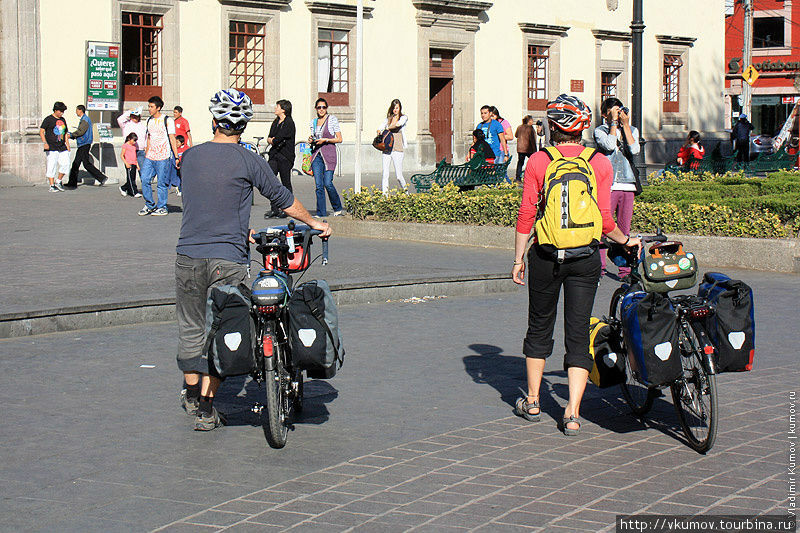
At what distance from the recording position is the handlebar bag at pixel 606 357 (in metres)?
6.27

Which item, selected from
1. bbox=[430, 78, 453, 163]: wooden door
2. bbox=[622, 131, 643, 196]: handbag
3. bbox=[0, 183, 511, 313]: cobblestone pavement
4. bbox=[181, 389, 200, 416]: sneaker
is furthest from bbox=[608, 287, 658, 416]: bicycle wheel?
bbox=[430, 78, 453, 163]: wooden door

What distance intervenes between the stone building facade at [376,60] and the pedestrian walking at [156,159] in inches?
243

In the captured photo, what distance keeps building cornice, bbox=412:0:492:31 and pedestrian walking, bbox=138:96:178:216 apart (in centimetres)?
1375

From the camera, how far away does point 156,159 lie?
18281 mm

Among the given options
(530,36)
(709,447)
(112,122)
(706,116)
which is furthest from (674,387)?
(706,116)

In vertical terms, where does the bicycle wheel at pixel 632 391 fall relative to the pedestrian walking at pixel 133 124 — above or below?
below

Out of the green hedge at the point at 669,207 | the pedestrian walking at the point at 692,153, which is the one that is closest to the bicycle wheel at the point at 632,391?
the green hedge at the point at 669,207

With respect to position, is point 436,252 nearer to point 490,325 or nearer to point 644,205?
point 644,205

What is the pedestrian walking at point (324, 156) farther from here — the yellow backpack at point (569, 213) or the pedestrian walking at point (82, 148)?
the yellow backpack at point (569, 213)

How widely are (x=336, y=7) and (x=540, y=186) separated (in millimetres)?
23504

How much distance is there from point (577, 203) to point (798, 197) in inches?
367

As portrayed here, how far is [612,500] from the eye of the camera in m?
5.03

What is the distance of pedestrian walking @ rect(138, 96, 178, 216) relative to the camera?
18031mm

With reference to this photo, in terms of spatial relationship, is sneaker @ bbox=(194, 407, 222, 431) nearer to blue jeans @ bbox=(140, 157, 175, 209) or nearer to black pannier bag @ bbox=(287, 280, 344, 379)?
black pannier bag @ bbox=(287, 280, 344, 379)
